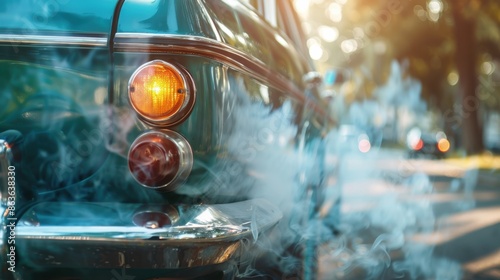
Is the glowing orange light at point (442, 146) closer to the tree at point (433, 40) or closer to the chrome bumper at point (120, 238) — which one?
the tree at point (433, 40)

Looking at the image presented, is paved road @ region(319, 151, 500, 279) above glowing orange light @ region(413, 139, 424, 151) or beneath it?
beneath

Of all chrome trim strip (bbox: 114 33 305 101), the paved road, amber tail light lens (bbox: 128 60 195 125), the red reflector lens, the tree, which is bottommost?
the paved road

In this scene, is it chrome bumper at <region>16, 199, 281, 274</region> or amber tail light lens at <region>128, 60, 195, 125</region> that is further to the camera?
amber tail light lens at <region>128, 60, 195, 125</region>

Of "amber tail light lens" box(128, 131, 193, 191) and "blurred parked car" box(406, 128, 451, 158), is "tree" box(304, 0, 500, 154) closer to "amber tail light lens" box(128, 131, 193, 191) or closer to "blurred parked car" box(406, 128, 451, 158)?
"blurred parked car" box(406, 128, 451, 158)

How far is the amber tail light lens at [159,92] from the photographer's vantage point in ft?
5.43

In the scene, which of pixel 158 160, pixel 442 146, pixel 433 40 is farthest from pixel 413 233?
pixel 433 40

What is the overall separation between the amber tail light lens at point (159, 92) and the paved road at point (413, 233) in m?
2.14

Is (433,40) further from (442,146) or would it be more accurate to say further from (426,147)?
(426,147)

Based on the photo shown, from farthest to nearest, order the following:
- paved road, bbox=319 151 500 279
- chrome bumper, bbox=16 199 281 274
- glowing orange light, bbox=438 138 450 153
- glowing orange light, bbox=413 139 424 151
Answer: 1. glowing orange light, bbox=438 138 450 153
2. glowing orange light, bbox=413 139 424 151
3. paved road, bbox=319 151 500 279
4. chrome bumper, bbox=16 199 281 274

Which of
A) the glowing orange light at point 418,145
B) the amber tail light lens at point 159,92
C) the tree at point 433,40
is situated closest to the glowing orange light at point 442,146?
the tree at point 433,40

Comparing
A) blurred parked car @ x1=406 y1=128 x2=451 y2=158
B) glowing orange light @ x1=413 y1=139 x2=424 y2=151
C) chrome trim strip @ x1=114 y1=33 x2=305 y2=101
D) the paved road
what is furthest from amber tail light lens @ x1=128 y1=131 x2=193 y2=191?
glowing orange light @ x1=413 y1=139 x2=424 y2=151

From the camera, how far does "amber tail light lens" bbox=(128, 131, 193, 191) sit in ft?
5.40

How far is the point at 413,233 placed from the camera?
5.09 m

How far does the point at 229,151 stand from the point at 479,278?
8.06ft
